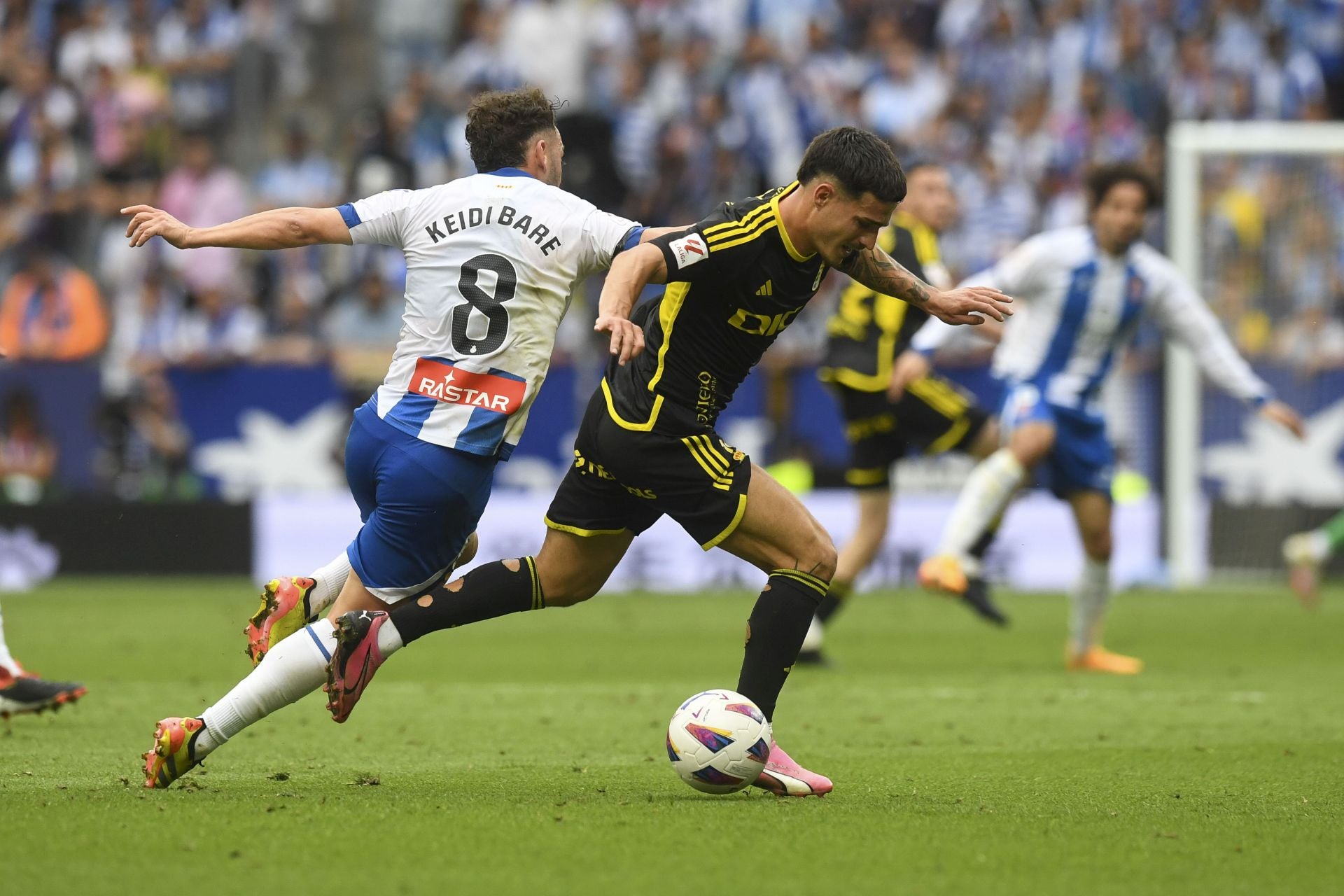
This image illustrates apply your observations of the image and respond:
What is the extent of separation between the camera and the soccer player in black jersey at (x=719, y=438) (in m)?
5.75

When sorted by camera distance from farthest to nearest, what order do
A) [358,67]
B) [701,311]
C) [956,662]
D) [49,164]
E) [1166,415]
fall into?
[358,67]
[49,164]
[1166,415]
[956,662]
[701,311]

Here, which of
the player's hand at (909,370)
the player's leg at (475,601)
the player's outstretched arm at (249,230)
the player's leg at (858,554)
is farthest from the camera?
the player's leg at (858,554)

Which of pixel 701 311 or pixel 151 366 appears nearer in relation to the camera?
pixel 701 311

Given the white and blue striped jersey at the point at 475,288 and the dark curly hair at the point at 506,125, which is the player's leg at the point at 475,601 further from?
the dark curly hair at the point at 506,125

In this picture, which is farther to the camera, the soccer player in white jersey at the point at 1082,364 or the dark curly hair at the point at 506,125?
the soccer player in white jersey at the point at 1082,364

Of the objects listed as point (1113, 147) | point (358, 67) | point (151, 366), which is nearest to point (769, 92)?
point (1113, 147)

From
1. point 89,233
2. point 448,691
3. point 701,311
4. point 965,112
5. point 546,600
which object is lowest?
point 448,691

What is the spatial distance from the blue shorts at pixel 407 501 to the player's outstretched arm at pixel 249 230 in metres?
0.60

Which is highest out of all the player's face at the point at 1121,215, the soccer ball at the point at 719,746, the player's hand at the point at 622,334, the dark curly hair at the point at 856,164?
the player's face at the point at 1121,215

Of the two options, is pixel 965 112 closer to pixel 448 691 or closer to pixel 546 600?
pixel 448 691

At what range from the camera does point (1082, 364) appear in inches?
403

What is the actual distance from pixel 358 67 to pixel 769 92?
5.30 meters

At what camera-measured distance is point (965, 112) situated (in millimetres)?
19156

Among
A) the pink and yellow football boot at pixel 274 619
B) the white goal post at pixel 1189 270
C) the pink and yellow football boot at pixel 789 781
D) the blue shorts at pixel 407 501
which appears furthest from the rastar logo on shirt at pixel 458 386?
the white goal post at pixel 1189 270
